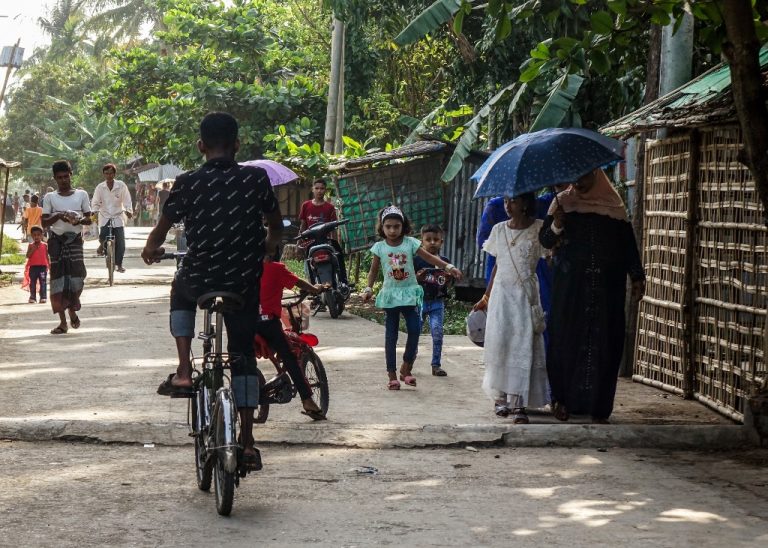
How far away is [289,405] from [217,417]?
3.39m

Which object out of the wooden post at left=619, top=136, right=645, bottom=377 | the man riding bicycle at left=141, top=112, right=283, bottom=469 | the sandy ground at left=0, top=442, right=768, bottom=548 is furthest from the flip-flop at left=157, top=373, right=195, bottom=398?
the wooden post at left=619, top=136, right=645, bottom=377

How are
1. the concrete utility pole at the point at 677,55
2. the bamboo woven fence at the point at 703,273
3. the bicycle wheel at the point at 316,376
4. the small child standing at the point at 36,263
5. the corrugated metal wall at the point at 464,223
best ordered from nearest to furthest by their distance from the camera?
the bicycle wheel at the point at 316,376, the bamboo woven fence at the point at 703,273, the concrete utility pole at the point at 677,55, the small child standing at the point at 36,263, the corrugated metal wall at the point at 464,223

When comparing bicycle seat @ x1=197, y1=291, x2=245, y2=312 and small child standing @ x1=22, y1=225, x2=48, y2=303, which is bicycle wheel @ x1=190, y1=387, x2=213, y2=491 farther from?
small child standing @ x1=22, y1=225, x2=48, y2=303

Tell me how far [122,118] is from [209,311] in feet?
92.3

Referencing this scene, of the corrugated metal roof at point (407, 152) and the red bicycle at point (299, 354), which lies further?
the corrugated metal roof at point (407, 152)

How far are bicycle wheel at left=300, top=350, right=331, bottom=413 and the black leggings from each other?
0.31 meters

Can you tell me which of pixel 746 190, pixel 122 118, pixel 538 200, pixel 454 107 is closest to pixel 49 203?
pixel 538 200

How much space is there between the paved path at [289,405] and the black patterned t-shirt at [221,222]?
205cm

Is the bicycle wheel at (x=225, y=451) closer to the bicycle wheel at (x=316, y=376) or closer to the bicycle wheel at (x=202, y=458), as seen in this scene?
the bicycle wheel at (x=202, y=458)

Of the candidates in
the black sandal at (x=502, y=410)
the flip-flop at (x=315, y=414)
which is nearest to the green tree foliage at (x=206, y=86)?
the black sandal at (x=502, y=410)

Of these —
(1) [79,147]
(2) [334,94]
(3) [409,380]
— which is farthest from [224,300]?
(1) [79,147]

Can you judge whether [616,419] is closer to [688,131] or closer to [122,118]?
[688,131]

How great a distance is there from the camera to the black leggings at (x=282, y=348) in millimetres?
7773

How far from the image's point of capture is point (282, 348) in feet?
25.6
